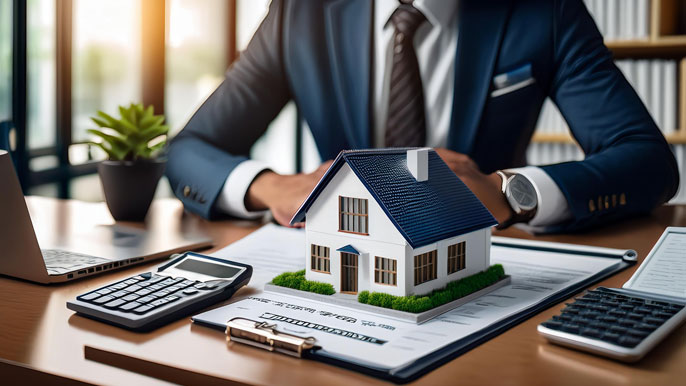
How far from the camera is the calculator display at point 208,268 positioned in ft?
2.59

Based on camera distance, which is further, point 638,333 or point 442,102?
point 442,102

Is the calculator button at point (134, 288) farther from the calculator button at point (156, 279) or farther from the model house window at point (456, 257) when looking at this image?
the model house window at point (456, 257)

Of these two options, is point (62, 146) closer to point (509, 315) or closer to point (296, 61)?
point (296, 61)

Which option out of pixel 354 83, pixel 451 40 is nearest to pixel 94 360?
pixel 354 83

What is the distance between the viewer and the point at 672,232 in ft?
2.89

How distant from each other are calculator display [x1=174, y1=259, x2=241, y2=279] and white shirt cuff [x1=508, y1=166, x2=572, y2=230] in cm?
63

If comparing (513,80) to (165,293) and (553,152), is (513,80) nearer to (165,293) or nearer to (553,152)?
(165,293)

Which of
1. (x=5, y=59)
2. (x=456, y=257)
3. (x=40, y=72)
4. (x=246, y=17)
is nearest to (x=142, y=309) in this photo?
(x=456, y=257)

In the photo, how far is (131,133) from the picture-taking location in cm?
126

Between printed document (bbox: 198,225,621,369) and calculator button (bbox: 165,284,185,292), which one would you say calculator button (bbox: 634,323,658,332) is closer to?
printed document (bbox: 198,225,621,369)

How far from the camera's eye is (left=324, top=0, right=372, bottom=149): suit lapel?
1736 mm

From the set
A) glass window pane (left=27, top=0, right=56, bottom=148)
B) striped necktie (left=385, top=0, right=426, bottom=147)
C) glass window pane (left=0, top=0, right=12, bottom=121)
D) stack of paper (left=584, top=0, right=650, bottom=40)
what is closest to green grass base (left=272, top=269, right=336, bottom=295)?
striped necktie (left=385, top=0, right=426, bottom=147)

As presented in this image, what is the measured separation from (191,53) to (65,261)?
2.96 m

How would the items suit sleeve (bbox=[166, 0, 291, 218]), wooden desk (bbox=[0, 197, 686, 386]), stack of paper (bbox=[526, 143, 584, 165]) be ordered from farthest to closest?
stack of paper (bbox=[526, 143, 584, 165])
suit sleeve (bbox=[166, 0, 291, 218])
wooden desk (bbox=[0, 197, 686, 386])
